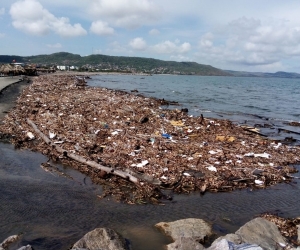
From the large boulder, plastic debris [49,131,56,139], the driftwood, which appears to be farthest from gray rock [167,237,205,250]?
plastic debris [49,131,56,139]

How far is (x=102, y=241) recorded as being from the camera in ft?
14.2

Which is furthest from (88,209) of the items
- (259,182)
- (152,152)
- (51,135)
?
(51,135)

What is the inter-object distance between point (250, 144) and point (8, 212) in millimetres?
9115

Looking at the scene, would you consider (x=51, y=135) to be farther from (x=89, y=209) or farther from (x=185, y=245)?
(x=185, y=245)

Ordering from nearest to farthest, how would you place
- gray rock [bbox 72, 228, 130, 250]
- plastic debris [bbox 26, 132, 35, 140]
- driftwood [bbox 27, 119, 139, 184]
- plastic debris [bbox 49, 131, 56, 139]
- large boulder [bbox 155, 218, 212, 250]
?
gray rock [bbox 72, 228, 130, 250] < large boulder [bbox 155, 218, 212, 250] < driftwood [bbox 27, 119, 139, 184] < plastic debris [bbox 49, 131, 56, 139] < plastic debris [bbox 26, 132, 35, 140]

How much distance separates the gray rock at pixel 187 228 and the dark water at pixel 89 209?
0.55 feet

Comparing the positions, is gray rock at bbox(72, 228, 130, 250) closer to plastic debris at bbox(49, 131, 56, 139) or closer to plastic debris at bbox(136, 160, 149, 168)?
plastic debris at bbox(136, 160, 149, 168)

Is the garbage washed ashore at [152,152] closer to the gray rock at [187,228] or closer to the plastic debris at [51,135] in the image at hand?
the plastic debris at [51,135]

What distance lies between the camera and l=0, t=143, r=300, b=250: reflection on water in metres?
4.81

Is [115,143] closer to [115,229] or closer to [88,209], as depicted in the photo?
[88,209]

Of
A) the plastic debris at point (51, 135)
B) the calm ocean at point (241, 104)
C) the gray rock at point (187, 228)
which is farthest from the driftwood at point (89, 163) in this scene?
the calm ocean at point (241, 104)

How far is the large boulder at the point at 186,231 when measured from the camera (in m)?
4.34

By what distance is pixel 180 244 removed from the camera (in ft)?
14.2

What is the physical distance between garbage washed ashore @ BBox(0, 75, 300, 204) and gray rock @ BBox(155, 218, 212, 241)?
3.67ft
